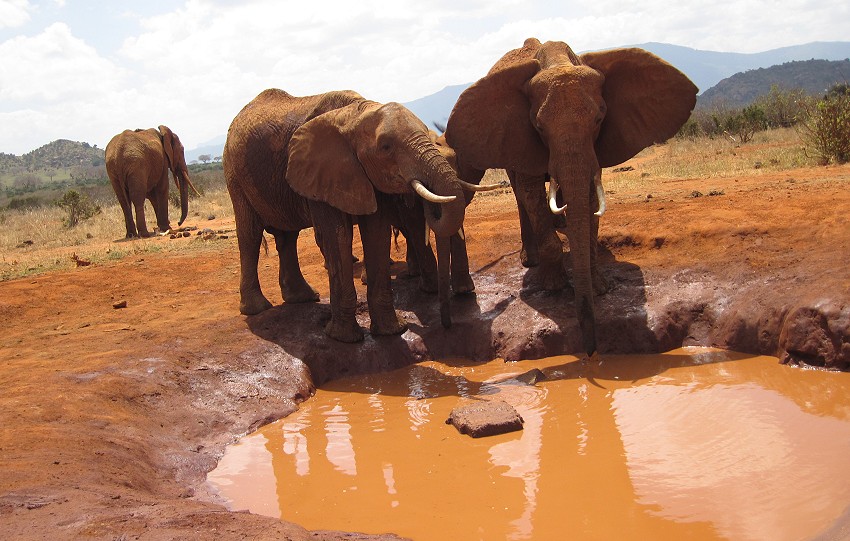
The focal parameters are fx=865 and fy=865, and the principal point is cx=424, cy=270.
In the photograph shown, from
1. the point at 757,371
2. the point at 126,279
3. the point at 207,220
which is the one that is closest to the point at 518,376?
the point at 757,371

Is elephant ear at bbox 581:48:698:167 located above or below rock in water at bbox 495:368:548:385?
above

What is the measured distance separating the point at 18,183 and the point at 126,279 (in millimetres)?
79808

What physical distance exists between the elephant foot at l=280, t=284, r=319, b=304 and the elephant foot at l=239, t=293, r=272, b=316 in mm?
277

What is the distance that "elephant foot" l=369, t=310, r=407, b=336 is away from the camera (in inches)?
335

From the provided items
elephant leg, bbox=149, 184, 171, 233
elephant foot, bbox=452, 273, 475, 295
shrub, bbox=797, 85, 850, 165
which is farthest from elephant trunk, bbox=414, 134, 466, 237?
elephant leg, bbox=149, 184, 171, 233

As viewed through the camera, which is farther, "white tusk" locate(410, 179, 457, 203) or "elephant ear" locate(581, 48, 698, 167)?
"elephant ear" locate(581, 48, 698, 167)

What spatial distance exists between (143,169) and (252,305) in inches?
469

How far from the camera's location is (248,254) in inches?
375

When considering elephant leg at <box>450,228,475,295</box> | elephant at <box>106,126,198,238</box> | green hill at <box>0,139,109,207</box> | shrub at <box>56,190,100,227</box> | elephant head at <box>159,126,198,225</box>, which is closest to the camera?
elephant leg at <box>450,228,475,295</box>

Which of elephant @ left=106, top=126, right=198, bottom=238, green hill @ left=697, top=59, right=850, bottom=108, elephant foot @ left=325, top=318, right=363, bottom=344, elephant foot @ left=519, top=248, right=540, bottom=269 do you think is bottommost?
elephant foot @ left=325, top=318, right=363, bottom=344

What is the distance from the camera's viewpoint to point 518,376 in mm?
7574

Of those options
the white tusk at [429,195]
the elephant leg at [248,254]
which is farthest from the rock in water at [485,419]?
the elephant leg at [248,254]

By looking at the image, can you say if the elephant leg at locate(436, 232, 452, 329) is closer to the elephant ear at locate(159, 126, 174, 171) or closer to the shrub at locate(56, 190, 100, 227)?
the elephant ear at locate(159, 126, 174, 171)

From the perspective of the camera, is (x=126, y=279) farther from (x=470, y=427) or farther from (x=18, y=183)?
(x=18, y=183)
